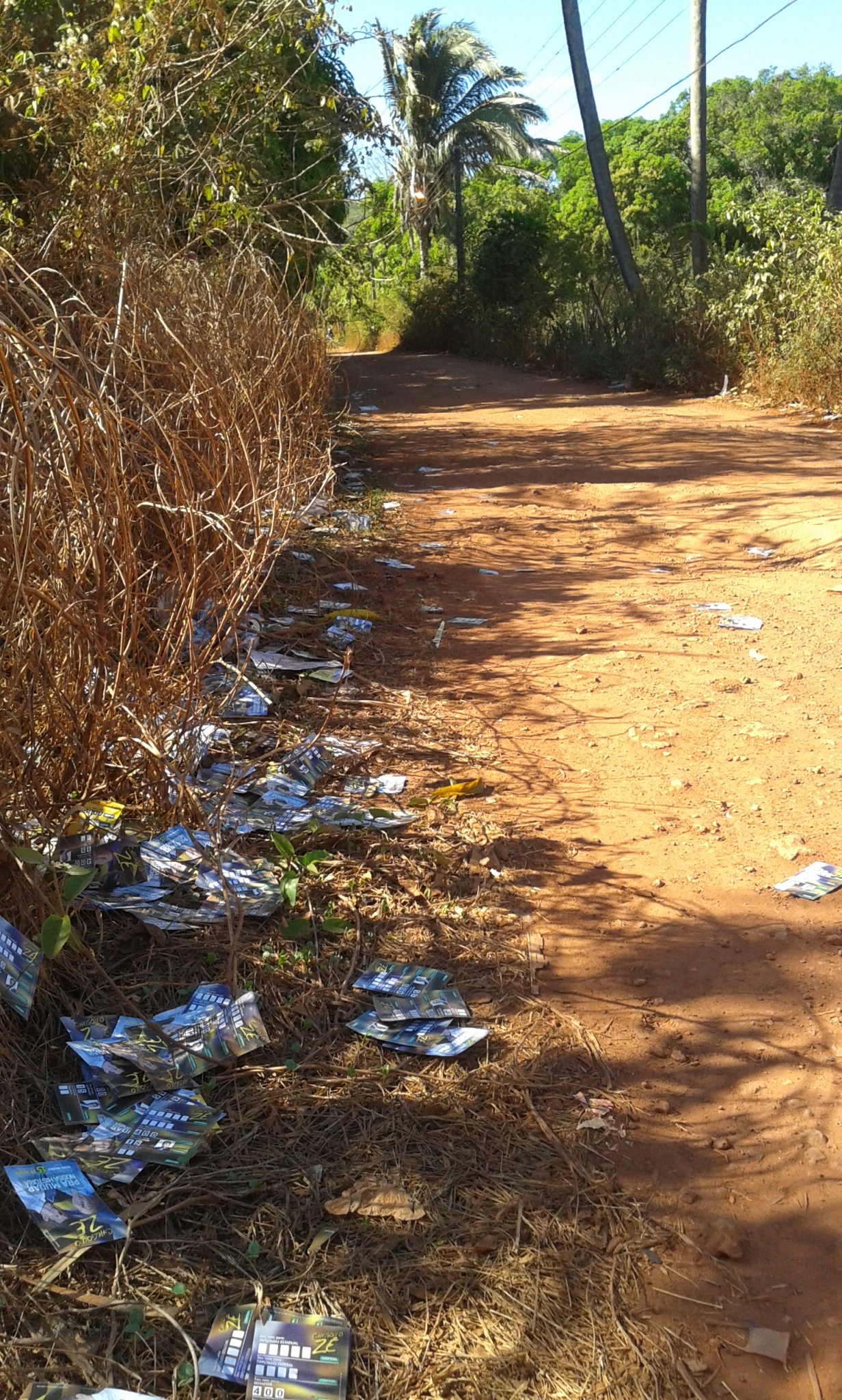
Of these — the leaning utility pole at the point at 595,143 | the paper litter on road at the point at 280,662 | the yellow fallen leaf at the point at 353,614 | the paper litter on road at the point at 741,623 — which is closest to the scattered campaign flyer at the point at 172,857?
the paper litter on road at the point at 280,662

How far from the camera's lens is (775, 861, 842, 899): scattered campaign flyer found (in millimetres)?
2521

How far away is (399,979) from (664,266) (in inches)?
565

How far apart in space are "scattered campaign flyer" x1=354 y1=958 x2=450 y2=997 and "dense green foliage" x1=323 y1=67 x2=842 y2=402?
5083 millimetres

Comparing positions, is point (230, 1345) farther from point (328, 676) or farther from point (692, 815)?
point (328, 676)

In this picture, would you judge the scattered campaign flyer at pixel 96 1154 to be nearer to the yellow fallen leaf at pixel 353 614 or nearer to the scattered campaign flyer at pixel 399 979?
the scattered campaign flyer at pixel 399 979

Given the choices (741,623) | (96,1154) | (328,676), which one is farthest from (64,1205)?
(741,623)

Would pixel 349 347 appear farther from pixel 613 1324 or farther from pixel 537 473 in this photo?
pixel 613 1324

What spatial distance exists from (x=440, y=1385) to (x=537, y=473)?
291 inches

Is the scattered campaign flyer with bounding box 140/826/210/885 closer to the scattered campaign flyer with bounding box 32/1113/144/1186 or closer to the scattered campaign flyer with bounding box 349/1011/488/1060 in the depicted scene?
the scattered campaign flyer with bounding box 349/1011/488/1060

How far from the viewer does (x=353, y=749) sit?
3279 mm

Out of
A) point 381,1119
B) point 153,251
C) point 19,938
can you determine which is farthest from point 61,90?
point 381,1119

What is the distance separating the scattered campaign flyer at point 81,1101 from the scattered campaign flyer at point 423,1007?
52cm

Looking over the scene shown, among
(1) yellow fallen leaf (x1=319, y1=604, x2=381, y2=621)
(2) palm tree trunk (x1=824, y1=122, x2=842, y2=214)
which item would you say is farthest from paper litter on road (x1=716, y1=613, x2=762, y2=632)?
(2) palm tree trunk (x1=824, y1=122, x2=842, y2=214)

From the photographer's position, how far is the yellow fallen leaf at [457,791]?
10.0 ft
